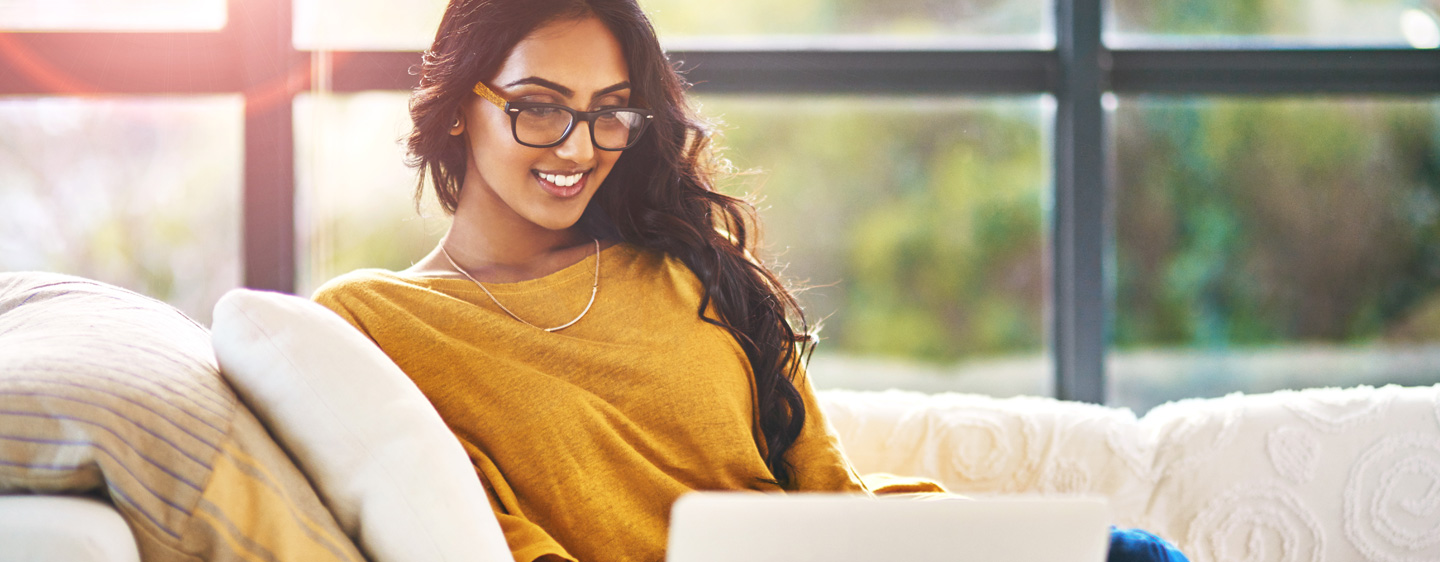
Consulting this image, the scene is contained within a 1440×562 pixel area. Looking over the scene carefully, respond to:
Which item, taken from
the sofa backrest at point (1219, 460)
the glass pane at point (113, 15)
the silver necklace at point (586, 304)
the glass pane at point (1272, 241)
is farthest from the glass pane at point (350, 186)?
the glass pane at point (1272, 241)

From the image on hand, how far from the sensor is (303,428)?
1.02 meters

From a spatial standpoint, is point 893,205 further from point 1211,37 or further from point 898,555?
point 898,555

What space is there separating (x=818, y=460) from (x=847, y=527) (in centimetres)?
77

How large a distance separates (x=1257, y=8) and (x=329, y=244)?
95.3 inches

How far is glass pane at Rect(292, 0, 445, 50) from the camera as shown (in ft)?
7.79

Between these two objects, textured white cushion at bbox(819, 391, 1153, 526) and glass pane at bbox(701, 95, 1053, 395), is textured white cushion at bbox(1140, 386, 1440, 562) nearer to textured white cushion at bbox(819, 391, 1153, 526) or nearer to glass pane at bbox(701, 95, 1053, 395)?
textured white cushion at bbox(819, 391, 1153, 526)

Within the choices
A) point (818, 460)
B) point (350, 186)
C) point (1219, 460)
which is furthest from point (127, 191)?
Answer: point (1219, 460)

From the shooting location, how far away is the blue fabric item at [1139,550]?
116 centimetres

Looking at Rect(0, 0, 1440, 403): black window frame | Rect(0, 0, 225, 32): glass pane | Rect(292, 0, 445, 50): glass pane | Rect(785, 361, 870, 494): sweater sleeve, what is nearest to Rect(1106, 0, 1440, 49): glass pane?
Rect(0, 0, 1440, 403): black window frame

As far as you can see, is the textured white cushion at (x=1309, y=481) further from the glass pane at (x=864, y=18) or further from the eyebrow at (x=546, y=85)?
the eyebrow at (x=546, y=85)

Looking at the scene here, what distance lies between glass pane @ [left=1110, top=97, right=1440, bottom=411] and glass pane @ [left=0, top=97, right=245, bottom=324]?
2267 mm

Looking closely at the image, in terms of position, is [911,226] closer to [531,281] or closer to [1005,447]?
[1005,447]

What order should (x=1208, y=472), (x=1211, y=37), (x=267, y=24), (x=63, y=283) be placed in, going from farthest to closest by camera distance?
(x=1211, y=37), (x=267, y=24), (x=1208, y=472), (x=63, y=283)

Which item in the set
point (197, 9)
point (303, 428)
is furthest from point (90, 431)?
point (197, 9)
